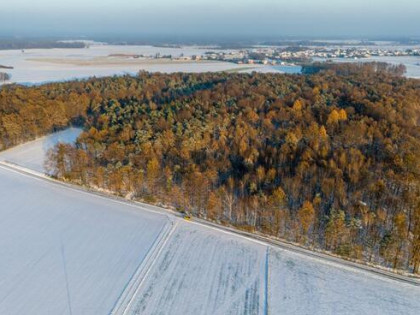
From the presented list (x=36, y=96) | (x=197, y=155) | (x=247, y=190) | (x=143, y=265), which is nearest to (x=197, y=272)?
(x=143, y=265)

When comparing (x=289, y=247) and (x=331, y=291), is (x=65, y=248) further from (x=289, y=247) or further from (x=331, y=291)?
(x=331, y=291)

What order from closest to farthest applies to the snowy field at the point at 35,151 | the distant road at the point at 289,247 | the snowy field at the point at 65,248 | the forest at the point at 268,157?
1. the snowy field at the point at 65,248
2. the distant road at the point at 289,247
3. the forest at the point at 268,157
4. the snowy field at the point at 35,151

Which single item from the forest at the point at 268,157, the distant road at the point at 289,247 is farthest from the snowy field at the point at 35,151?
the distant road at the point at 289,247

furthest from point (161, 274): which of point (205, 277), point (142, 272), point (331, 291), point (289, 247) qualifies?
point (331, 291)

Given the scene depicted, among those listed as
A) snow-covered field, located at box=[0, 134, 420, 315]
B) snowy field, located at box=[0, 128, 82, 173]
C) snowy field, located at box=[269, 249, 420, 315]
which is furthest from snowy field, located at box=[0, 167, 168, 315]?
snowy field, located at box=[269, 249, 420, 315]

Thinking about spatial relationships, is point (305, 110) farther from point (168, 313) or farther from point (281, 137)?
point (168, 313)

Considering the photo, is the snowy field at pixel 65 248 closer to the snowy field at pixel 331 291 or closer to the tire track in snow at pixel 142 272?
the tire track in snow at pixel 142 272
